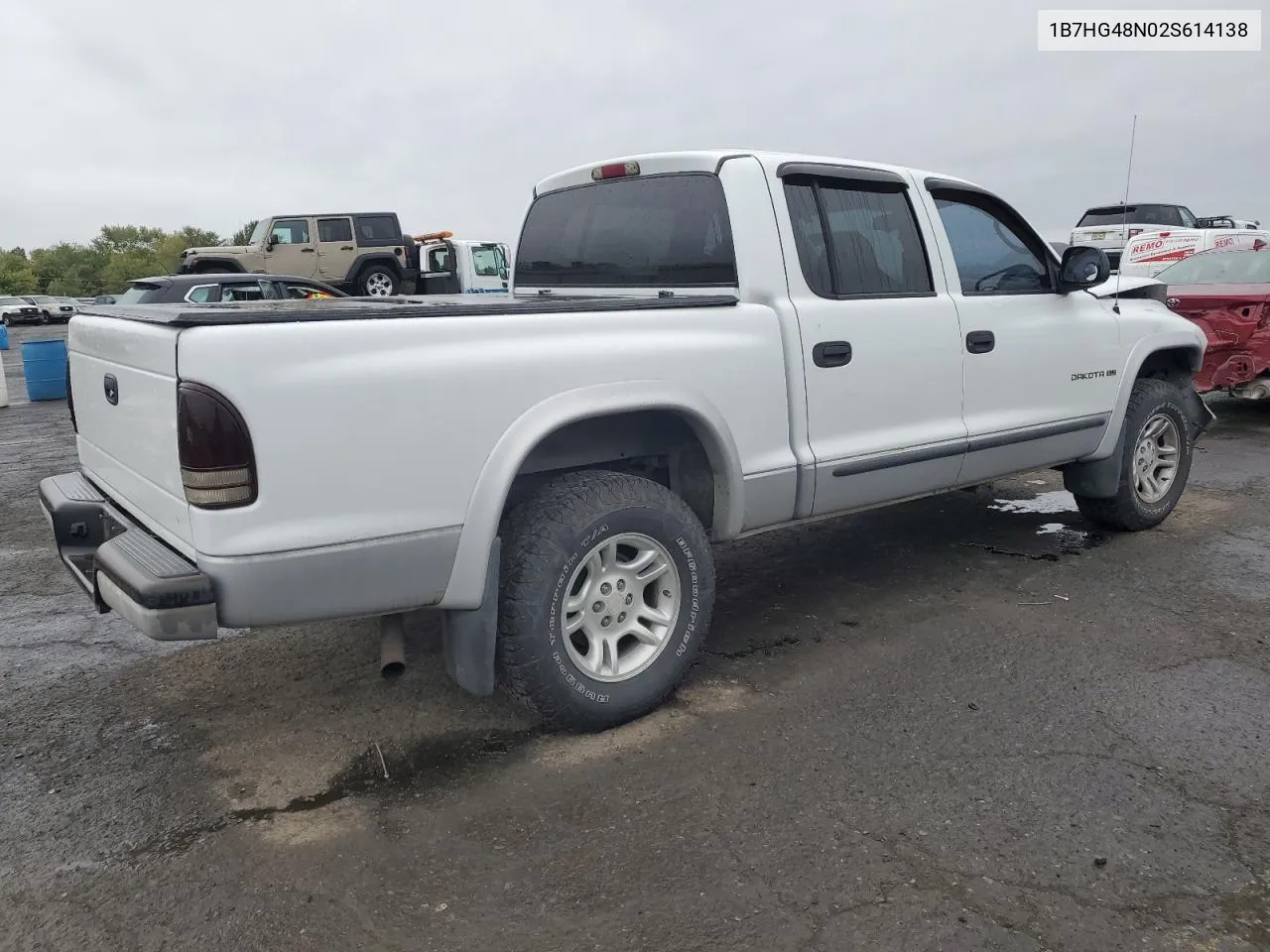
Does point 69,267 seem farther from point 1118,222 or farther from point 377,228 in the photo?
point 1118,222

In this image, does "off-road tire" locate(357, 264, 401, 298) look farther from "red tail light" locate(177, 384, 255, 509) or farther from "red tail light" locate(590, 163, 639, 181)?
"red tail light" locate(177, 384, 255, 509)

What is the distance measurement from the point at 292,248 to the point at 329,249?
30.7 inches

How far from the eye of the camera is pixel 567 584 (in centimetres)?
305

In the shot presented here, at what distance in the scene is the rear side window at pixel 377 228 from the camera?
21391 mm

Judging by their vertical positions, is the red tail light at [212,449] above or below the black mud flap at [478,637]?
above

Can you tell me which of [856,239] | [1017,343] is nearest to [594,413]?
[856,239]

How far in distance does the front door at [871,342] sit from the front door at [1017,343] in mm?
150

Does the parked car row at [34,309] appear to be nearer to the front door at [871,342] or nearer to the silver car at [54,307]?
the silver car at [54,307]

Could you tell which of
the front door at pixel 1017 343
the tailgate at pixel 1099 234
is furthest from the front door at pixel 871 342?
the tailgate at pixel 1099 234

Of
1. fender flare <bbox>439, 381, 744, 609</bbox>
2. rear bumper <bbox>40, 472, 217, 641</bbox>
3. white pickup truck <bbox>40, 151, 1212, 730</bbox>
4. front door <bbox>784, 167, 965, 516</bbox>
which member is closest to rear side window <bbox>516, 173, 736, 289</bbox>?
white pickup truck <bbox>40, 151, 1212, 730</bbox>

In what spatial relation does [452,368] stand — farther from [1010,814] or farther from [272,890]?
[1010,814]

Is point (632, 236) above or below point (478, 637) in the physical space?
above

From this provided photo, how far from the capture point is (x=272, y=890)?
2.45 metres

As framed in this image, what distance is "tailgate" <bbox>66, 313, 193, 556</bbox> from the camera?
2.60 metres
